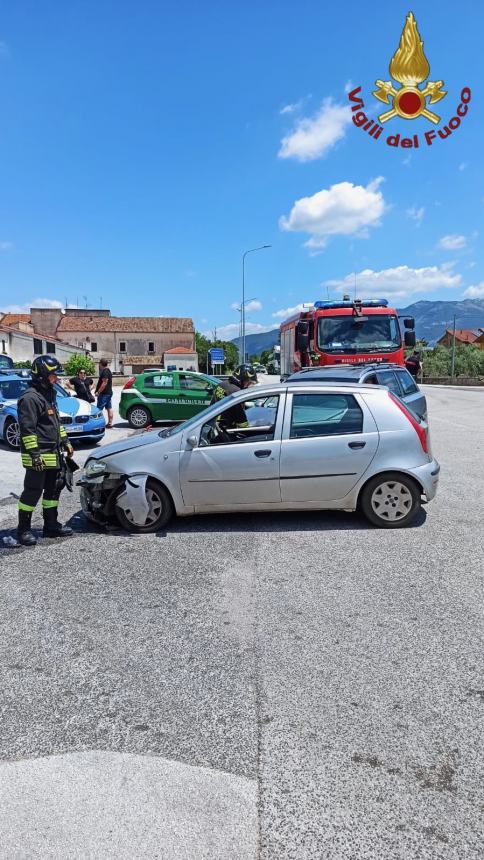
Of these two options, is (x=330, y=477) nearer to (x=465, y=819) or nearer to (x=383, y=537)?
(x=383, y=537)

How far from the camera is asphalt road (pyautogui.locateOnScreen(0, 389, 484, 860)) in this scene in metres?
2.18

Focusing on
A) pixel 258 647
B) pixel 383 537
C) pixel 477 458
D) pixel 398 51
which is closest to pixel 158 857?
pixel 258 647

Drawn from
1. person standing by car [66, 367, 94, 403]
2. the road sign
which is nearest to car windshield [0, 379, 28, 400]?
person standing by car [66, 367, 94, 403]

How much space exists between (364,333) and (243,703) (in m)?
11.9

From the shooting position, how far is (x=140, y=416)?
15.8m

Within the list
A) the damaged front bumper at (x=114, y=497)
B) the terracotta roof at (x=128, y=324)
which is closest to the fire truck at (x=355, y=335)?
the damaged front bumper at (x=114, y=497)

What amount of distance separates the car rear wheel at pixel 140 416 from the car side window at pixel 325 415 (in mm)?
10205

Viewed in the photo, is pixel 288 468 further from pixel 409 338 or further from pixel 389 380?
pixel 409 338

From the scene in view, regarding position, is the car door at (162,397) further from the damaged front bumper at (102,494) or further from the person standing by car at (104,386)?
the damaged front bumper at (102,494)

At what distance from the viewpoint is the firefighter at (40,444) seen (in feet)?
17.9

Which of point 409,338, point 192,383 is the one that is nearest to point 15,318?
point 192,383

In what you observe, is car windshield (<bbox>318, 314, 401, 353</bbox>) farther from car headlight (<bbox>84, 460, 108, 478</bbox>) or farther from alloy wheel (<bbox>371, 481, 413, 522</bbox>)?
car headlight (<bbox>84, 460, 108, 478</bbox>)

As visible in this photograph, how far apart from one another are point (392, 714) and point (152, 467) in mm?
3583

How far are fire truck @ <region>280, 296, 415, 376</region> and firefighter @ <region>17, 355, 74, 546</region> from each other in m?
9.06
